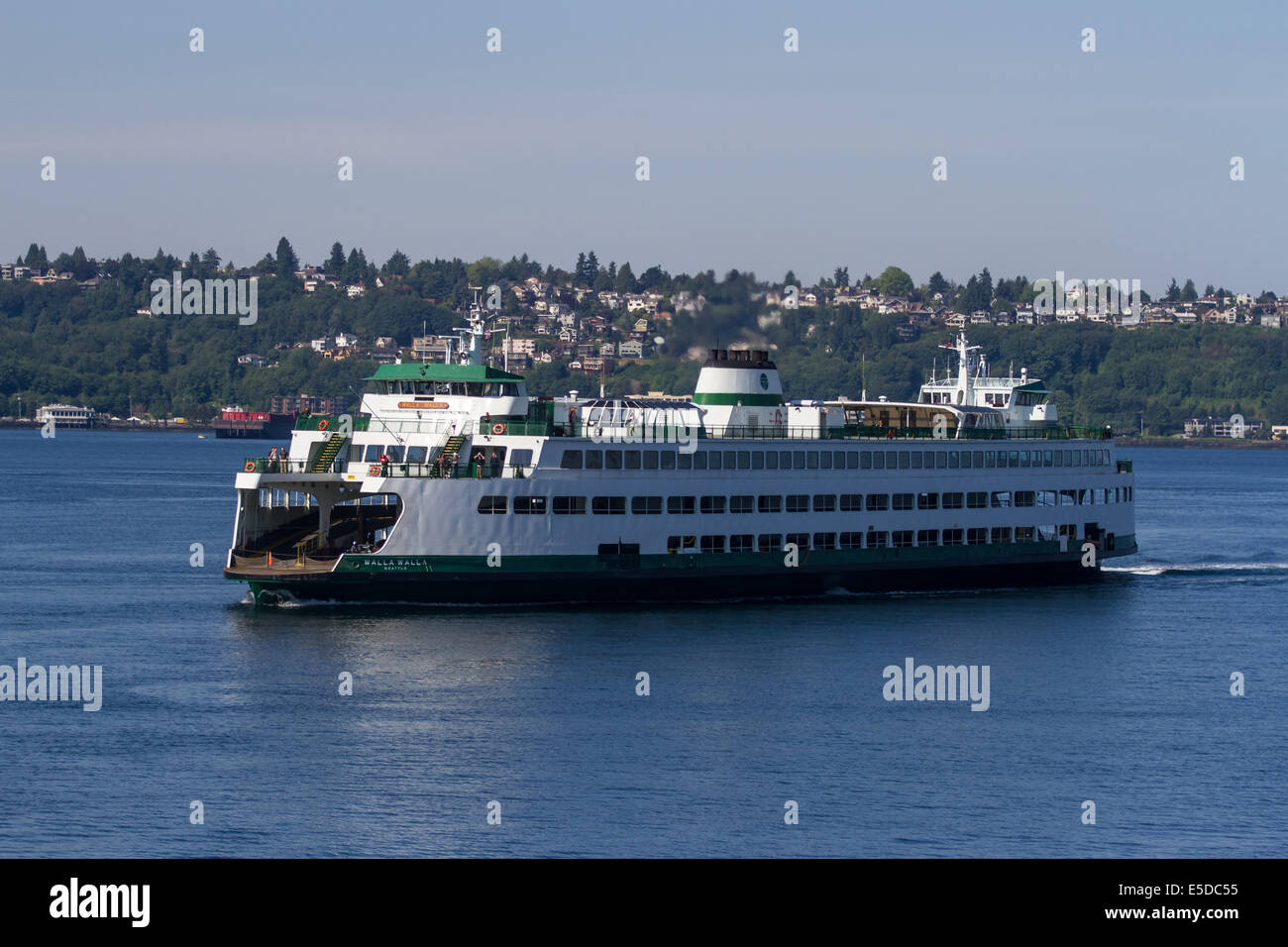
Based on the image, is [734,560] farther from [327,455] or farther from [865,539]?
[327,455]

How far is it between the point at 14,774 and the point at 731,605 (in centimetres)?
2939

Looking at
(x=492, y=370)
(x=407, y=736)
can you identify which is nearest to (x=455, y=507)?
(x=492, y=370)

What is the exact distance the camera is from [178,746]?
37281 millimetres

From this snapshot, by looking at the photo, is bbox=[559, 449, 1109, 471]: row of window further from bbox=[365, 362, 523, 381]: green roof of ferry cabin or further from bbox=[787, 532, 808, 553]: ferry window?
bbox=[365, 362, 523, 381]: green roof of ferry cabin

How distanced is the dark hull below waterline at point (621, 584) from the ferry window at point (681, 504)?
211cm

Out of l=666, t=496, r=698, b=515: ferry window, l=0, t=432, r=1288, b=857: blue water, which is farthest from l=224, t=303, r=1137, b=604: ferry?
l=0, t=432, r=1288, b=857: blue water

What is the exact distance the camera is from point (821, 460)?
6206 centimetres

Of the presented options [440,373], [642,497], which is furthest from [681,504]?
[440,373]

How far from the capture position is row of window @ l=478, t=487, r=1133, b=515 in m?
55.8

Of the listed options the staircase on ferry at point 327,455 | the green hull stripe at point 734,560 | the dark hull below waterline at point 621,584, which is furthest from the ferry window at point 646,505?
the staircase on ferry at point 327,455

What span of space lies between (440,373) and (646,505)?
850cm

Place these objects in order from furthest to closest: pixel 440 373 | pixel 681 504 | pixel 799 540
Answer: pixel 799 540 → pixel 681 504 → pixel 440 373
